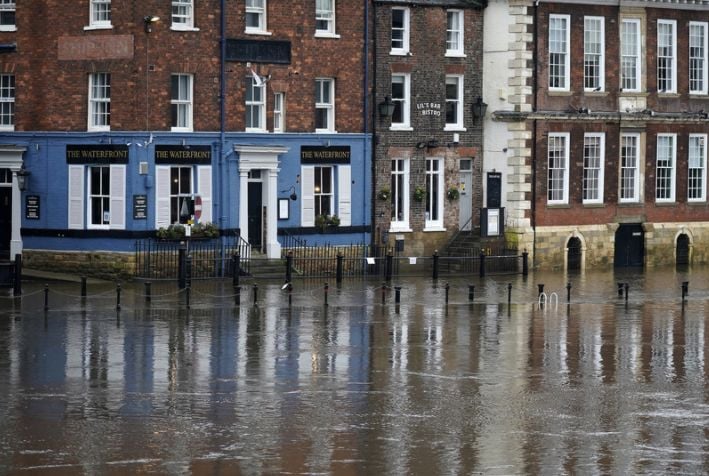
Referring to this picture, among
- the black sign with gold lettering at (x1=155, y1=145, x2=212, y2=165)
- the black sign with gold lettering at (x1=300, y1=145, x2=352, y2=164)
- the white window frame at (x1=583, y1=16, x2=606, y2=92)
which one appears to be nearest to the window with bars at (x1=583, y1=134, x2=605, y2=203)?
the white window frame at (x1=583, y1=16, x2=606, y2=92)

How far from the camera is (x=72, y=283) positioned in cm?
5034

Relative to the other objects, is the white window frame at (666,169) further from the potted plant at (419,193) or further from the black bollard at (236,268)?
the black bollard at (236,268)

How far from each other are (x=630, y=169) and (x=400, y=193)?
31.3 feet

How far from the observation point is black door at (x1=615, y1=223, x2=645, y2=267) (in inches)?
2440

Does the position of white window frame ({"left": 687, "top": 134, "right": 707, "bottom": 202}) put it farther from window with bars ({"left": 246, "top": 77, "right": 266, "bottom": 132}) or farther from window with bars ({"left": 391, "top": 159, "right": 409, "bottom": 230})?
window with bars ({"left": 246, "top": 77, "right": 266, "bottom": 132})

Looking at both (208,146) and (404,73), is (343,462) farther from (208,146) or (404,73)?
(404,73)

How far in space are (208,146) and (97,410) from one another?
82.2ft

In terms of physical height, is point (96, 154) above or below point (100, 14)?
below

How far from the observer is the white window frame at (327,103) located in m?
56.0

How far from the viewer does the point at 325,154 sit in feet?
183

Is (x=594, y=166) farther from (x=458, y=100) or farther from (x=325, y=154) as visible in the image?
(x=325, y=154)

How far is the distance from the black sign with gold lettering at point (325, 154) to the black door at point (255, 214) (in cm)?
181

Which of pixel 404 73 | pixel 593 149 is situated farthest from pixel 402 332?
pixel 593 149

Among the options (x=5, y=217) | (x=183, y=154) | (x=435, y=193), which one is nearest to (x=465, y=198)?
Answer: (x=435, y=193)
